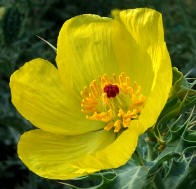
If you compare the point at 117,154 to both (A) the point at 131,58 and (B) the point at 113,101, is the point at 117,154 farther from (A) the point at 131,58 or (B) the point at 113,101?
(A) the point at 131,58

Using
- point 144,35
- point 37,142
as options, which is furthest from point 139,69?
point 37,142

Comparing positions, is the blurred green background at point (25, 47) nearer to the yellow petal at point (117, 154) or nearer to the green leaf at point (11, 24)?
the green leaf at point (11, 24)

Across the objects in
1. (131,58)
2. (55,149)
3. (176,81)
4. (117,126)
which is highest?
(176,81)

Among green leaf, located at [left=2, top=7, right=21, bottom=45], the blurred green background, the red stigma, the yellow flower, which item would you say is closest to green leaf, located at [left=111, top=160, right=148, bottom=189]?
the yellow flower

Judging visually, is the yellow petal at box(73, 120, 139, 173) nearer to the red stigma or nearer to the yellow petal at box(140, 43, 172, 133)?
the yellow petal at box(140, 43, 172, 133)

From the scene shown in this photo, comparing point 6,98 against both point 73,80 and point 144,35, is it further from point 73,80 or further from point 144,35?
point 144,35

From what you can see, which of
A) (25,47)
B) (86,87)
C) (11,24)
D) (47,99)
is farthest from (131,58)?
(25,47)
